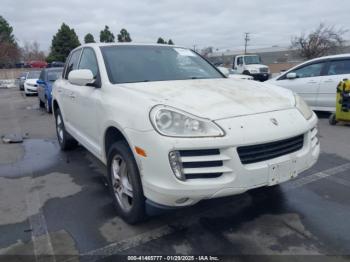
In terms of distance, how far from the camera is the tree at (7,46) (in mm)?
49875

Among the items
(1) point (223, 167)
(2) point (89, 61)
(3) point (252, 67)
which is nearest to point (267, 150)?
(1) point (223, 167)

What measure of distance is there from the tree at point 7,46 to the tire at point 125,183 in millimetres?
53747

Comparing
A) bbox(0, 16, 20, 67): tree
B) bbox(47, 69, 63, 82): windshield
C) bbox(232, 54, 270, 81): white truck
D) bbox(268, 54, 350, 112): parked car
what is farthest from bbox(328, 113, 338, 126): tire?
bbox(0, 16, 20, 67): tree

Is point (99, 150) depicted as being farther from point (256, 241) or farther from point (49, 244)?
point (256, 241)

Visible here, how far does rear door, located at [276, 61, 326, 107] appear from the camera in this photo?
8375 millimetres

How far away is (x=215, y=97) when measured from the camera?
9.68 feet

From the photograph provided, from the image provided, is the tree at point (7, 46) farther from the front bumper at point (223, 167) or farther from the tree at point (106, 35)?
the front bumper at point (223, 167)

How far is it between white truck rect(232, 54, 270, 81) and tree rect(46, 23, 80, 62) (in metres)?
28.4

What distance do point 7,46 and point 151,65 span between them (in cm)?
5385

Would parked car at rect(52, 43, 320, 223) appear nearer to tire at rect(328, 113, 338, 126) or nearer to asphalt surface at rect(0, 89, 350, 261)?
asphalt surface at rect(0, 89, 350, 261)

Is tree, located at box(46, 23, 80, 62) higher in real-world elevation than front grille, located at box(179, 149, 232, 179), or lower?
higher

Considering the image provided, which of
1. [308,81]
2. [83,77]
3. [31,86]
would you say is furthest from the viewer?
[31,86]

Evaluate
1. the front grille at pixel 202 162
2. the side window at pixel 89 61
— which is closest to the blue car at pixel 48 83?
the side window at pixel 89 61

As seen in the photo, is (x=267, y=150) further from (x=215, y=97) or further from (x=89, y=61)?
(x=89, y=61)
